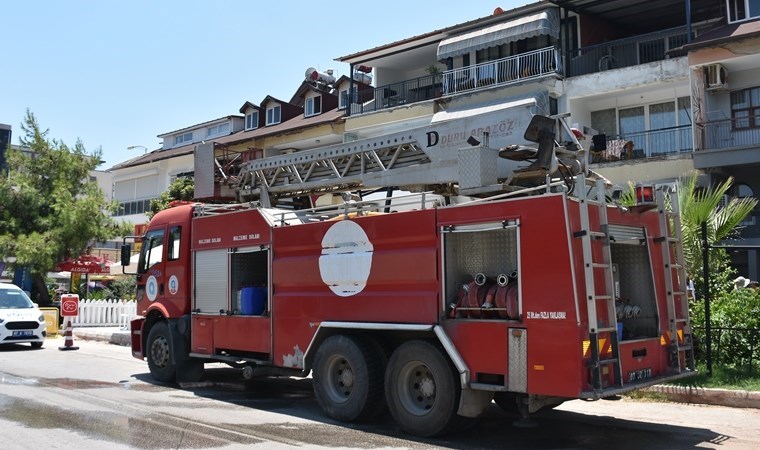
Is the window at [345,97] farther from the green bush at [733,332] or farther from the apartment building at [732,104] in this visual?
the green bush at [733,332]

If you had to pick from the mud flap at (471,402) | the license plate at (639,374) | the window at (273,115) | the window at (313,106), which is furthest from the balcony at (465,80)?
the mud flap at (471,402)

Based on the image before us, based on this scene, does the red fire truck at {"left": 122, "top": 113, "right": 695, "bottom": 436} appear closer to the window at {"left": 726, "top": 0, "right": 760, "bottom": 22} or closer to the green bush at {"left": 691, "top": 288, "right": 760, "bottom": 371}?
the green bush at {"left": 691, "top": 288, "right": 760, "bottom": 371}

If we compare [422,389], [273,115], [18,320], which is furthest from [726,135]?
[273,115]

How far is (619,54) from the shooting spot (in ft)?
79.4

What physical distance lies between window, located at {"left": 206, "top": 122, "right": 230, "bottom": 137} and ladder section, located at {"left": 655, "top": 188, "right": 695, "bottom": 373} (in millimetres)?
33931

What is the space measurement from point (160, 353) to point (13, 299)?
9.21 meters

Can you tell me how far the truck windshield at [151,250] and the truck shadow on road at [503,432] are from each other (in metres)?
3.55

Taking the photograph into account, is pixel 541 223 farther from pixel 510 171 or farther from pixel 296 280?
pixel 296 280

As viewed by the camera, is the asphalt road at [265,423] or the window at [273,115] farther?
the window at [273,115]

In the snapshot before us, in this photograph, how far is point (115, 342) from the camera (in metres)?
20.3

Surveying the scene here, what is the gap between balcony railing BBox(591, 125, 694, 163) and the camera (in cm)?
2242

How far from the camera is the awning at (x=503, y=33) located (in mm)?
23364

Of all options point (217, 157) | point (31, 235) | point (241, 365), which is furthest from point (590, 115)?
point (31, 235)

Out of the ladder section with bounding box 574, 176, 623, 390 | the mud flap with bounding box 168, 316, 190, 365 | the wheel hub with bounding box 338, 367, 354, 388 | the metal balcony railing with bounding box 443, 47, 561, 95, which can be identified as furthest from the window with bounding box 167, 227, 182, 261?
the metal balcony railing with bounding box 443, 47, 561, 95
